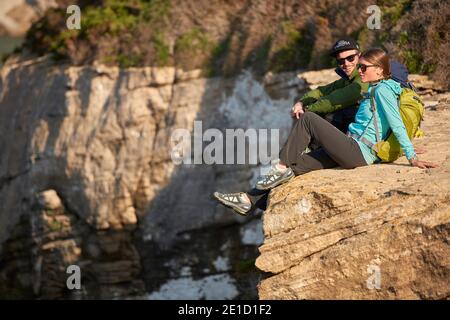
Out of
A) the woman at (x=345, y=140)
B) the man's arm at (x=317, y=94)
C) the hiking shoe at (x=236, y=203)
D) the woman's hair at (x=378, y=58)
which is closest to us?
the woman at (x=345, y=140)

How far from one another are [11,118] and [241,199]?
14.2 metres

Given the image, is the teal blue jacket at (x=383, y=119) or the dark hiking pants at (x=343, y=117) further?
the dark hiking pants at (x=343, y=117)

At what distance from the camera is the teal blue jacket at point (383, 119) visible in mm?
7621

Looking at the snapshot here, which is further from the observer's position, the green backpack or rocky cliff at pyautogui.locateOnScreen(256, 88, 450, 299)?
the green backpack

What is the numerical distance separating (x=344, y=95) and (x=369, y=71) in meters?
0.97

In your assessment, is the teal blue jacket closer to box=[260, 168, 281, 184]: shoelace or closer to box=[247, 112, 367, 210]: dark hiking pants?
box=[247, 112, 367, 210]: dark hiking pants

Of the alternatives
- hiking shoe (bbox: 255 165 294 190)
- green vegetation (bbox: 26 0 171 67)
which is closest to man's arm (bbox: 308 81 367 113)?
hiking shoe (bbox: 255 165 294 190)

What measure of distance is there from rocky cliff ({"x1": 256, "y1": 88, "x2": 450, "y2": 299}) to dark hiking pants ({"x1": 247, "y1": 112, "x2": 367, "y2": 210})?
20 centimetres

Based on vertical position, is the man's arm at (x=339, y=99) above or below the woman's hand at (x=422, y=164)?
above

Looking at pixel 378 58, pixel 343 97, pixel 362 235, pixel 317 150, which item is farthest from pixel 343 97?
pixel 362 235

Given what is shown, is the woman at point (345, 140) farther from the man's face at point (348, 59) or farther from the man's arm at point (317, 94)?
the man's arm at point (317, 94)

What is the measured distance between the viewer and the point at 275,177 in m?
8.20

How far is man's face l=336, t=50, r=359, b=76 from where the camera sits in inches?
355

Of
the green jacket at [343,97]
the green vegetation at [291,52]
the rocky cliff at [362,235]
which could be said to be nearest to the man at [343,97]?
the green jacket at [343,97]
